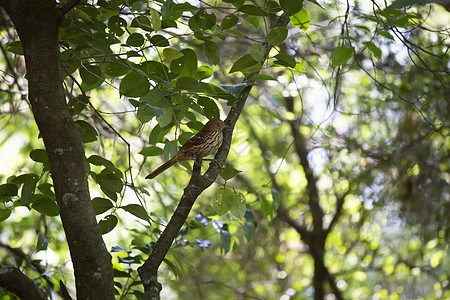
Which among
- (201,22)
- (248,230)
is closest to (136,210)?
(201,22)

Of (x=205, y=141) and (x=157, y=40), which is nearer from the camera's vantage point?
(x=157, y=40)

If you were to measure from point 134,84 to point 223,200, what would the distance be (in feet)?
1.74

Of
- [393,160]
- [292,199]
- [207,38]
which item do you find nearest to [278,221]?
[292,199]

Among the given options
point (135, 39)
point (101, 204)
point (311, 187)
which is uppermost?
point (311, 187)

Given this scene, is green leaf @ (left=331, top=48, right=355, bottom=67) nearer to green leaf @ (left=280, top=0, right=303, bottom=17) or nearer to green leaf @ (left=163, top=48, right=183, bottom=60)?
green leaf @ (left=280, top=0, right=303, bottom=17)

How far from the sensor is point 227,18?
183 cm

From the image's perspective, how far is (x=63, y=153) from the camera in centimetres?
144

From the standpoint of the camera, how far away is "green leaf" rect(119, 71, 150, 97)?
1725mm

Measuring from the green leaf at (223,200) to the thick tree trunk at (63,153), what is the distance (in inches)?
19.5

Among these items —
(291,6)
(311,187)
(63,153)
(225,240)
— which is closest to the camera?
(63,153)

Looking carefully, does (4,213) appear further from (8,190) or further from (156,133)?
(156,133)

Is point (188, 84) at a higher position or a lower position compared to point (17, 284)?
higher

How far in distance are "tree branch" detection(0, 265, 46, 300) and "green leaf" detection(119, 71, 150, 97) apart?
2.40 ft

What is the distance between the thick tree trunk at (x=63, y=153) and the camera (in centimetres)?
143
